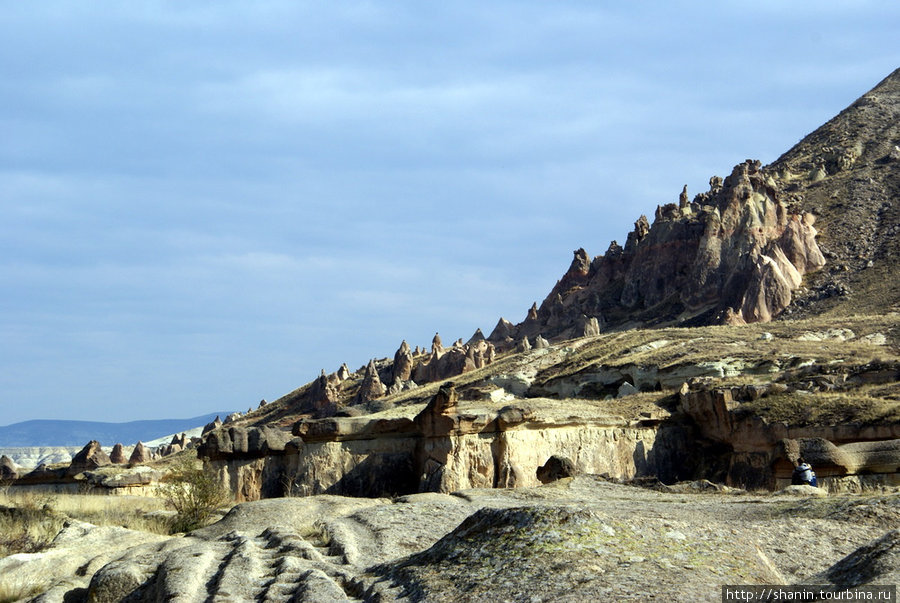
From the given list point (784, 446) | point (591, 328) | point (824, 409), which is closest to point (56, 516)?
point (784, 446)

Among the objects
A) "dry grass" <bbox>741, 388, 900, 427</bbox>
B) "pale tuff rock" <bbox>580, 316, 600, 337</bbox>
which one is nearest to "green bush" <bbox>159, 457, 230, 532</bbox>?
"dry grass" <bbox>741, 388, 900, 427</bbox>

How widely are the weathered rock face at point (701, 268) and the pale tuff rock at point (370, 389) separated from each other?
14.9 m

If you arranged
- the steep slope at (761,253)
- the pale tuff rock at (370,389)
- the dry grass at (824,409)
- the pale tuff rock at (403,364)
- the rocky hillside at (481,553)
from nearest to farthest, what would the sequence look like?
the rocky hillside at (481,553), the dry grass at (824,409), the steep slope at (761,253), the pale tuff rock at (370,389), the pale tuff rock at (403,364)

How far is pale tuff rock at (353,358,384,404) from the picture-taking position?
233 feet

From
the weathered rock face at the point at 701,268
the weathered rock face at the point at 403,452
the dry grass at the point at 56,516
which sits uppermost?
the weathered rock face at the point at 701,268

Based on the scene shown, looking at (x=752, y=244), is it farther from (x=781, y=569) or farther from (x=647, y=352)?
(x=781, y=569)

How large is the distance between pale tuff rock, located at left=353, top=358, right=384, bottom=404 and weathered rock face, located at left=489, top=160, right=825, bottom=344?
1491 cm

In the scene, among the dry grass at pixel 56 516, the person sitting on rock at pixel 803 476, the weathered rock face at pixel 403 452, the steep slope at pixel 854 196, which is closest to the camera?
the dry grass at pixel 56 516

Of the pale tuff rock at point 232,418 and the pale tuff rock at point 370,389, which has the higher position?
the pale tuff rock at point 370,389

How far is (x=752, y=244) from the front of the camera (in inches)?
2876

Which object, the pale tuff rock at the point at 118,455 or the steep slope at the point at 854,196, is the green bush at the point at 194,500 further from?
the steep slope at the point at 854,196

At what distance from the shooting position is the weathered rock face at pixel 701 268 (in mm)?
67812

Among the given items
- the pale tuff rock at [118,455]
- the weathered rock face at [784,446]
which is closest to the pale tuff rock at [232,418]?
the pale tuff rock at [118,455]

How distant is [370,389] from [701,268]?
82.6 feet
